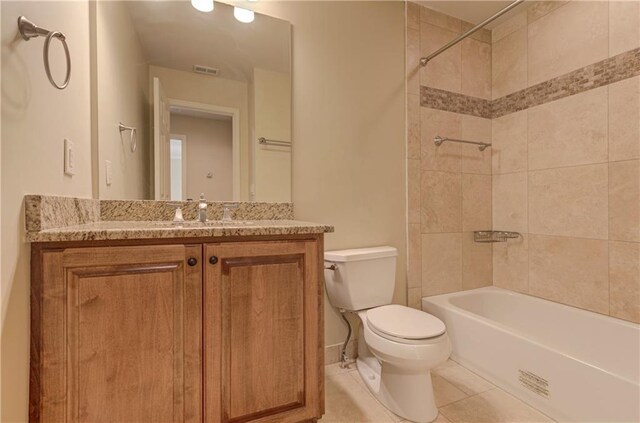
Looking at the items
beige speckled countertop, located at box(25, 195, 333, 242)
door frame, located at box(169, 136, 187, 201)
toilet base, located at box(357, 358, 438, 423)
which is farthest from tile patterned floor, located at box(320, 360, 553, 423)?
door frame, located at box(169, 136, 187, 201)

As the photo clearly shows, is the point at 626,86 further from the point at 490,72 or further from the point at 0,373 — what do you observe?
the point at 0,373

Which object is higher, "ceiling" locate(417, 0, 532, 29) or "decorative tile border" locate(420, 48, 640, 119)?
"ceiling" locate(417, 0, 532, 29)

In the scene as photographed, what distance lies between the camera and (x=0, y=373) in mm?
754

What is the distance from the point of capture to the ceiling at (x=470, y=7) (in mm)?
2105

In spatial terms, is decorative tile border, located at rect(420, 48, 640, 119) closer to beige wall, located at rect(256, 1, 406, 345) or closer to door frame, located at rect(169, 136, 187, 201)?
beige wall, located at rect(256, 1, 406, 345)

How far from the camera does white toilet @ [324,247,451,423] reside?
1.34 m

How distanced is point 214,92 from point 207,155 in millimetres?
346

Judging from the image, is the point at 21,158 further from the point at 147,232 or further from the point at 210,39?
the point at 210,39

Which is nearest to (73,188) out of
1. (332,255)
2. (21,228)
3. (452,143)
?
(21,228)

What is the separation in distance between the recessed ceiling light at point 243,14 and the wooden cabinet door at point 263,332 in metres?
1.32

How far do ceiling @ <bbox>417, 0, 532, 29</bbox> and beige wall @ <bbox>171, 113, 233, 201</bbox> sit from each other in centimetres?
167

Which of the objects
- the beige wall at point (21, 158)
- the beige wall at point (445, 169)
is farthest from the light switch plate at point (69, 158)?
the beige wall at point (445, 169)

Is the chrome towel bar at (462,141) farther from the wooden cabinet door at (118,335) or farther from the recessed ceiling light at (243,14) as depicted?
the wooden cabinet door at (118,335)

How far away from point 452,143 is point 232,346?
6.57 ft
